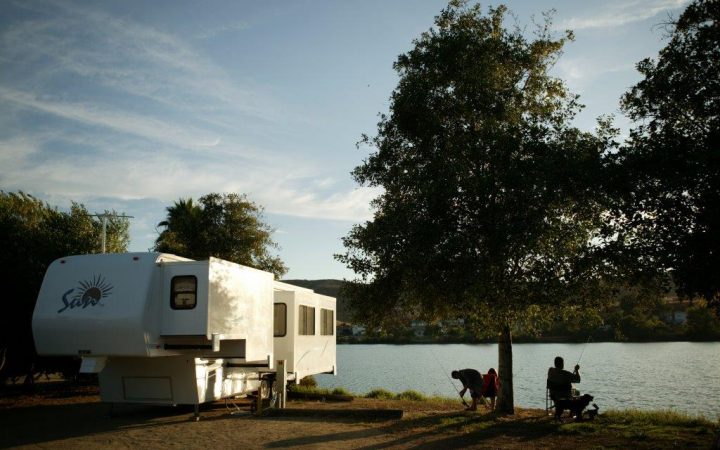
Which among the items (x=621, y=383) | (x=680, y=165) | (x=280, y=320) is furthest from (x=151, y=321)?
(x=621, y=383)

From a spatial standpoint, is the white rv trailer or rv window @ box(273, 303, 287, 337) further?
rv window @ box(273, 303, 287, 337)

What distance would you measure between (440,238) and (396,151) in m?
4.00

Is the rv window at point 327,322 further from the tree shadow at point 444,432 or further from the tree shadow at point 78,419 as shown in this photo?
the tree shadow at point 444,432

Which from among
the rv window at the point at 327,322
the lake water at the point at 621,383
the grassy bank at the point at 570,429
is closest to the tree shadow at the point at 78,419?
the rv window at the point at 327,322

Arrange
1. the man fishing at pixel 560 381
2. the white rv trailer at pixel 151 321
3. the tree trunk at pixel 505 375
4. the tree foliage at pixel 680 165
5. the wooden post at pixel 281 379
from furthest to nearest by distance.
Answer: the tree trunk at pixel 505 375
the wooden post at pixel 281 379
the man fishing at pixel 560 381
the white rv trailer at pixel 151 321
the tree foliage at pixel 680 165

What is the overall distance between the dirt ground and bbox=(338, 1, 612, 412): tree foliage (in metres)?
3.00

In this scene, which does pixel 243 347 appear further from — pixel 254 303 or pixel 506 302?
pixel 506 302

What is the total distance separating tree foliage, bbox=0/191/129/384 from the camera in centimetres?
1681

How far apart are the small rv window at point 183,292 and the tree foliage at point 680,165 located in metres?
8.70

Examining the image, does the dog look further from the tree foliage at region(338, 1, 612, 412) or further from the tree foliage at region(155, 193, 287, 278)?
the tree foliage at region(155, 193, 287, 278)

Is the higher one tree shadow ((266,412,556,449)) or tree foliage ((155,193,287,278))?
tree foliage ((155,193,287,278))

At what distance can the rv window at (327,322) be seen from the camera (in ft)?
63.7

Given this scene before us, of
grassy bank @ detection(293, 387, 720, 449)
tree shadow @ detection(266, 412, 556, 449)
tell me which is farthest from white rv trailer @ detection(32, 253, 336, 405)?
grassy bank @ detection(293, 387, 720, 449)

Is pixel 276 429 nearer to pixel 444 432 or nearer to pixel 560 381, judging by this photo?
pixel 444 432
